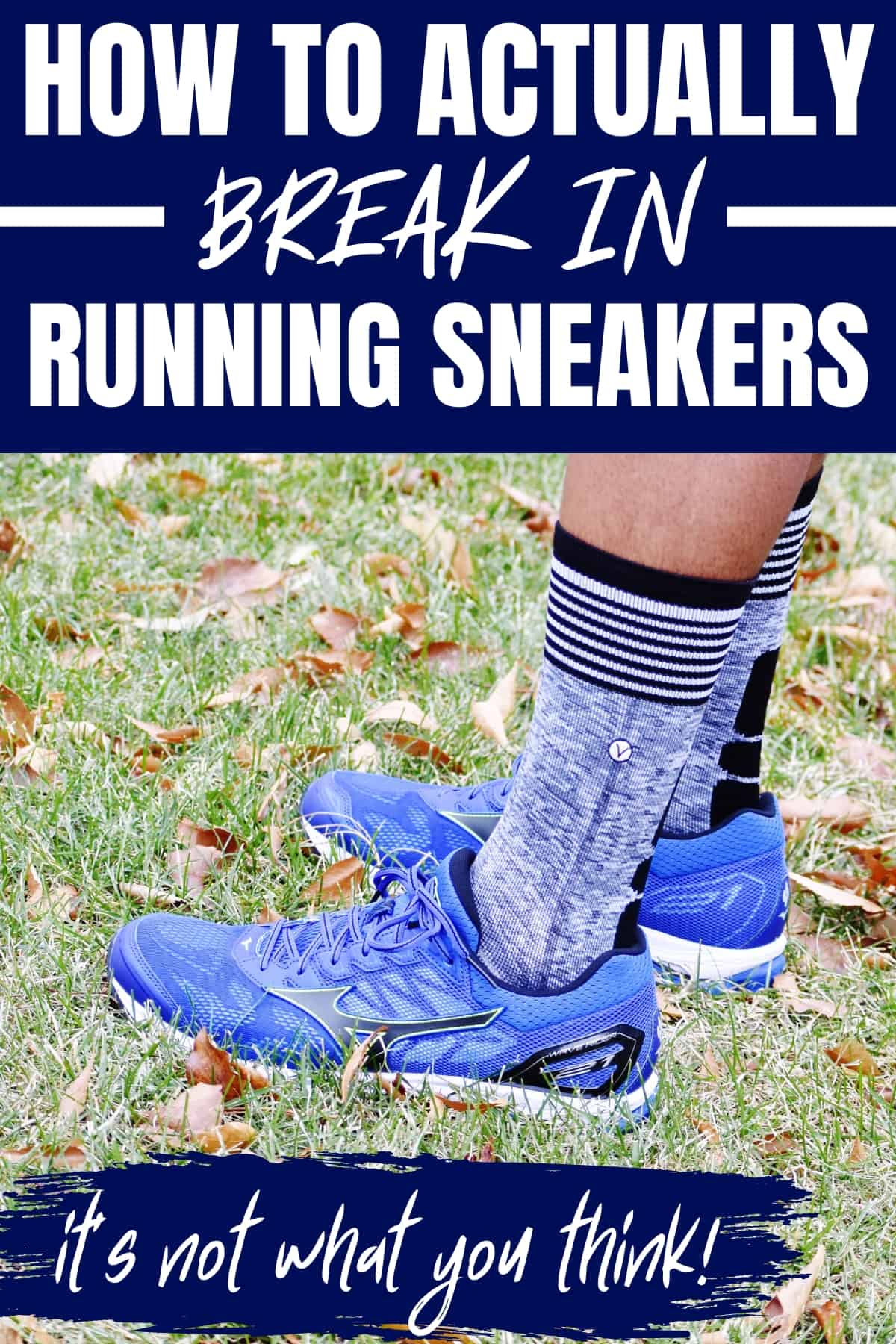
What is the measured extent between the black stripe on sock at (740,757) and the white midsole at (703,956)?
230 mm

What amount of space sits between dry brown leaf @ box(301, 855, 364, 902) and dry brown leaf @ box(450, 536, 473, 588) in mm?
996

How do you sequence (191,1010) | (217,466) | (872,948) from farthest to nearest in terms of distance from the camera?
(217,466)
(872,948)
(191,1010)

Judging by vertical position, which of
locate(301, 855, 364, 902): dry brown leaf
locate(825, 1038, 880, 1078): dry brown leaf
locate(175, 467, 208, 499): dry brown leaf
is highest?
locate(175, 467, 208, 499): dry brown leaf

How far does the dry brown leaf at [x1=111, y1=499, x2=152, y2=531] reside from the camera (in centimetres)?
288

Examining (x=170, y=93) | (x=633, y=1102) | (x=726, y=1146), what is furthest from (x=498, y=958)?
(x=170, y=93)

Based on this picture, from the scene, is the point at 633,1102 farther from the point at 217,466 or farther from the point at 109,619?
the point at 217,466

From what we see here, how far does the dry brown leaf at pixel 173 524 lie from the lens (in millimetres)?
2875

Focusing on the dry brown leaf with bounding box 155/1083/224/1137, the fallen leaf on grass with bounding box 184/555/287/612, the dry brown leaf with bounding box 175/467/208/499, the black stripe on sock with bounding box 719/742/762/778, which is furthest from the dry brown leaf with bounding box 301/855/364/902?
the dry brown leaf with bounding box 175/467/208/499

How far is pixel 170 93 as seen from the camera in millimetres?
1943

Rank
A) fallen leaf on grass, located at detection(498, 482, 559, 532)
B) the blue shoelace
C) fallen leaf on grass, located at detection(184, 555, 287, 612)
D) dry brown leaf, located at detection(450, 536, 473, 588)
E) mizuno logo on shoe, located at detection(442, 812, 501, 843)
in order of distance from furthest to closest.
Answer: fallen leaf on grass, located at detection(498, 482, 559, 532)
dry brown leaf, located at detection(450, 536, 473, 588)
fallen leaf on grass, located at detection(184, 555, 287, 612)
mizuno logo on shoe, located at detection(442, 812, 501, 843)
the blue shoelace

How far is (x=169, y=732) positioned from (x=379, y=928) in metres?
0.71

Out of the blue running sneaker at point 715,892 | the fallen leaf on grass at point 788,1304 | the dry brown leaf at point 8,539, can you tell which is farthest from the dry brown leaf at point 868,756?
the dry brown leaf at point 8,539

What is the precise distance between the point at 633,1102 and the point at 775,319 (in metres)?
0.97

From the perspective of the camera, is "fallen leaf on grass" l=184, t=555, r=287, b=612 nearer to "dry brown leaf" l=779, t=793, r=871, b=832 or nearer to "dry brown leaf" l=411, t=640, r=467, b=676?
"dry brown leaf" l=411, t=640, r=467, b=676
